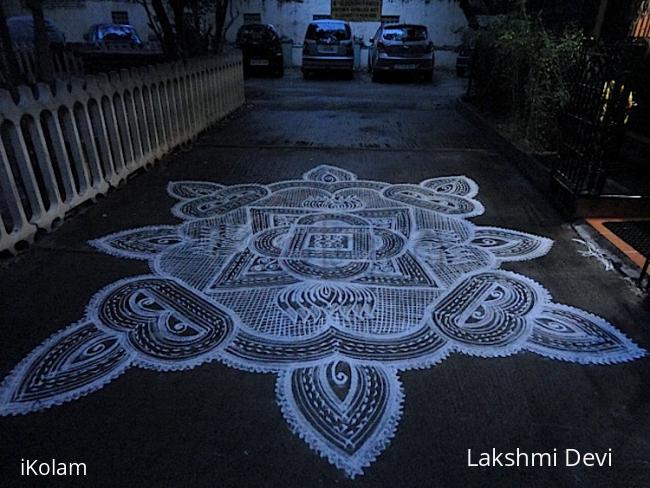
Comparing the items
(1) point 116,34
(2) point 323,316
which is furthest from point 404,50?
(2) point 323,316

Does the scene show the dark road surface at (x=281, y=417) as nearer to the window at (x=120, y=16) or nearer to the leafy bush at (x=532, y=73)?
the leafy bush at (x=532, y=73)

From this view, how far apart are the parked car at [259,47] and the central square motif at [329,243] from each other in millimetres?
11154

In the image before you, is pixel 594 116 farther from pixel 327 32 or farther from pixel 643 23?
pixel 327 32

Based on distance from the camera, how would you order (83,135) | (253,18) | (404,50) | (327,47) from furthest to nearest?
1. (253,18)
2. (327,47)
3. (404,50)
4. (83,135)

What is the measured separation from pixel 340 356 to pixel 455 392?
510 millimetres

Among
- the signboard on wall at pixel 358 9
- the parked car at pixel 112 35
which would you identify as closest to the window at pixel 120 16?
the parked car at pixel 112 35

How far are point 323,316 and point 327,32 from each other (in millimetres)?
12081

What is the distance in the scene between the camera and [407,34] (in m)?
11.8

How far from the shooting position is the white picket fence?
276cm

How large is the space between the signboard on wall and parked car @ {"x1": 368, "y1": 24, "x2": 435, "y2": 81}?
5.48 m

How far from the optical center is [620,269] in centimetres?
265

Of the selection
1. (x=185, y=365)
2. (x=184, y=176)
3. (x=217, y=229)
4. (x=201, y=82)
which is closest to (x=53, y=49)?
(x=201, y=82)

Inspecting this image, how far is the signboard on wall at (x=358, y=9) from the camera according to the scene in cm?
1666

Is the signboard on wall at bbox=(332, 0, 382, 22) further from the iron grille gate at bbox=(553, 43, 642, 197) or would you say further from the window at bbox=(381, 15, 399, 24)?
the iron grille gate at bbox=(553, 43, 642, 197)
